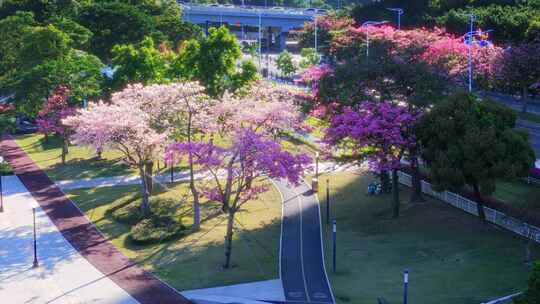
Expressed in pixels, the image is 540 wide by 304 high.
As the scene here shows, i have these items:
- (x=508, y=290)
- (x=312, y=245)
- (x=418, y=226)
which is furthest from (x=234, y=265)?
(x=508, y=290)

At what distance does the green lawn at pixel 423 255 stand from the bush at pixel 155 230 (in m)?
8.23

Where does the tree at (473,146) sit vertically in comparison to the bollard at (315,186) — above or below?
above

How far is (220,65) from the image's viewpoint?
51250 millimetres

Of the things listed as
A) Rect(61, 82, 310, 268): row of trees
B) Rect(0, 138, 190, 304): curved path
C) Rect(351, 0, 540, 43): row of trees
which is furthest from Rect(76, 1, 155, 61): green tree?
Rect(351, 0, 540, 43): row of trees

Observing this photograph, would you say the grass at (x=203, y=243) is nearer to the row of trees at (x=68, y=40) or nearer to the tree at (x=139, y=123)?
the tree at (x=139, y=123)

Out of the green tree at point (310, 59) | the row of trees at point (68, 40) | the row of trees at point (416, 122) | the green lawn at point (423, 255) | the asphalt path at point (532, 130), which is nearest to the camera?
the green lawn at point (423, 255)

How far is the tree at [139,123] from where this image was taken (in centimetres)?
3922

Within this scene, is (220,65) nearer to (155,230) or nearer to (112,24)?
(155,230)

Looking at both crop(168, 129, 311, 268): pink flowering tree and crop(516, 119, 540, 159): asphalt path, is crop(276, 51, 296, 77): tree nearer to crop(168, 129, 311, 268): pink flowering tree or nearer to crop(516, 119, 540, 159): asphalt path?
crop(516, 119, 540, 159): asphalt path

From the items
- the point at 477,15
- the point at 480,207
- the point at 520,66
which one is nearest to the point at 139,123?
the point at 480,207

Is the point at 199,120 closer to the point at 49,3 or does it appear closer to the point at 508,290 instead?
the point at 508,290

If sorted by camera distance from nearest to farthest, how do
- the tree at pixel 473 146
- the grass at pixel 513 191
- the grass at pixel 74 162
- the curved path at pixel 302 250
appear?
1. the curved path at pixel 302 250
2. the tree at pixel 473 146
3. the grass at pixel 513 191
4. the grass at pixel 74 162

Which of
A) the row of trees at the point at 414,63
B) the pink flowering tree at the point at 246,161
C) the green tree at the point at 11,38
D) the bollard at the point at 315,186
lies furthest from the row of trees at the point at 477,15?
the green tree at the point at 11,38

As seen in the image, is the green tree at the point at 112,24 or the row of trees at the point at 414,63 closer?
the row of trees at the point at 414,63
